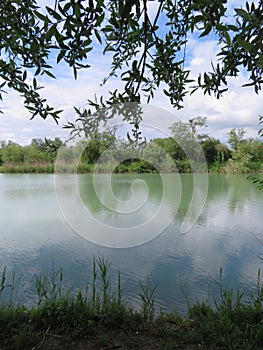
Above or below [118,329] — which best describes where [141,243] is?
below

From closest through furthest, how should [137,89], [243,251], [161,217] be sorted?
[137,89]
[243,251]
[161,217]

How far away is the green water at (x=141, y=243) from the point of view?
2.49 m

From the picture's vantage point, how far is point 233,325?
142 cm

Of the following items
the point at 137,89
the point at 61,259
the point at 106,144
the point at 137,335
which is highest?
the point at 137,89

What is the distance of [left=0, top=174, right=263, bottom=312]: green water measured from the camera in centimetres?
249

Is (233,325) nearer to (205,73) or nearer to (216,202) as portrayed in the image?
(205,73)

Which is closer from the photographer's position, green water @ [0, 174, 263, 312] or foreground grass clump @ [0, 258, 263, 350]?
foreground grass clump @ [0, 258, 263, 350]

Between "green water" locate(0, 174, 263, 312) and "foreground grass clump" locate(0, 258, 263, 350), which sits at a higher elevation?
"foreground grass clump" locate(0, 258, 263, 350)

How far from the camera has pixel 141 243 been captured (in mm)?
3809

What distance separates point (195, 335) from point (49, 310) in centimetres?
82

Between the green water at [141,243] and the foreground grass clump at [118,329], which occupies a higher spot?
the foreground grass clump at [118,329]

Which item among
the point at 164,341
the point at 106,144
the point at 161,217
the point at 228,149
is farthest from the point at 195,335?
the point at 228,149

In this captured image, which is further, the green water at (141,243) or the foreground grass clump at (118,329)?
the green water at (141,243)

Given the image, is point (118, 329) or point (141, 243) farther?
point (141, 243)
